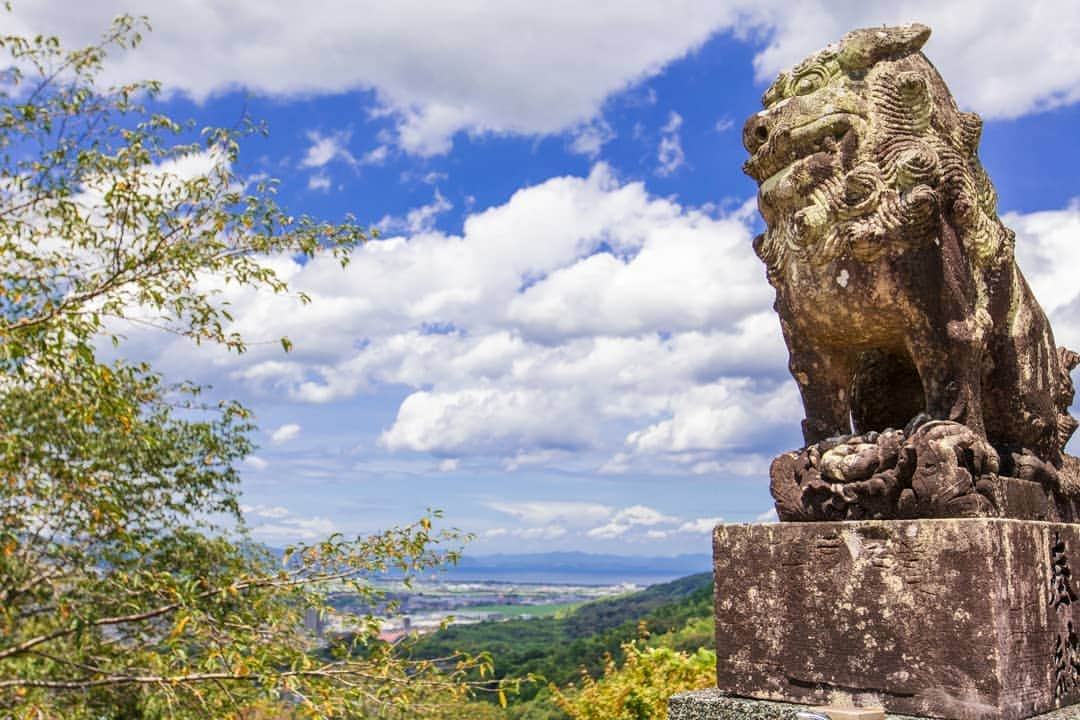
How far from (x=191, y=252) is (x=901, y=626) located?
5.33m

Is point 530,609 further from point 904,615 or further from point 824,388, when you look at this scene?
point 904,615

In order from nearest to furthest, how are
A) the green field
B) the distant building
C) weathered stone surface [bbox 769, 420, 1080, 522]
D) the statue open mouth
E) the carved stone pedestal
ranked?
the carved stone pedestal, weathered stone surface [bbox 769, 420, 1080, 522], the statue open mouth, the distant building, the green field

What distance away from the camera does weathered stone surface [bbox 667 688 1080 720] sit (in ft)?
11.7

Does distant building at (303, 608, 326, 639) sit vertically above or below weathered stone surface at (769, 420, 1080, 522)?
below

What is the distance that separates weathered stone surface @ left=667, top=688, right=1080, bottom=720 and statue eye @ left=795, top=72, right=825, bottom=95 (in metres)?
2.58

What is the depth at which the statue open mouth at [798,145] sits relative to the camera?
13.2 feet

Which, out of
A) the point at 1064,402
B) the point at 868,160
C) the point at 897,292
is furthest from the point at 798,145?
the point at 1064,402

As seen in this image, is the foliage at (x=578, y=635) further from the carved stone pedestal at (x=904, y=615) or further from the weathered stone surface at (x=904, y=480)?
the weathered stone surface at (x=904, y=480)

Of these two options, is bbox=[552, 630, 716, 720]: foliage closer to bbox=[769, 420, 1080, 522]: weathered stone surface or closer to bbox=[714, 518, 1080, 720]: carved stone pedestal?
bbox=[714, 518, 1080, 720]: carved stone pedestal

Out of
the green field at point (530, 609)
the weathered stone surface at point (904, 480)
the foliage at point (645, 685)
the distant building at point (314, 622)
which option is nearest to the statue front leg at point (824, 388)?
the weathered stone surface at point (904, 480)

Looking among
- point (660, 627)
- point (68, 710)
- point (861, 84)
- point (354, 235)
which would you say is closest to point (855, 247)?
point (861, 84)

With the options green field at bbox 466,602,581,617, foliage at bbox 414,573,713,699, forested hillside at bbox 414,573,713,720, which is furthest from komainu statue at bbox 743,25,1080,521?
green field at bbox 466,602,581,617

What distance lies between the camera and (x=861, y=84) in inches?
161

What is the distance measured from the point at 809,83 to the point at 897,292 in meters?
1.03
